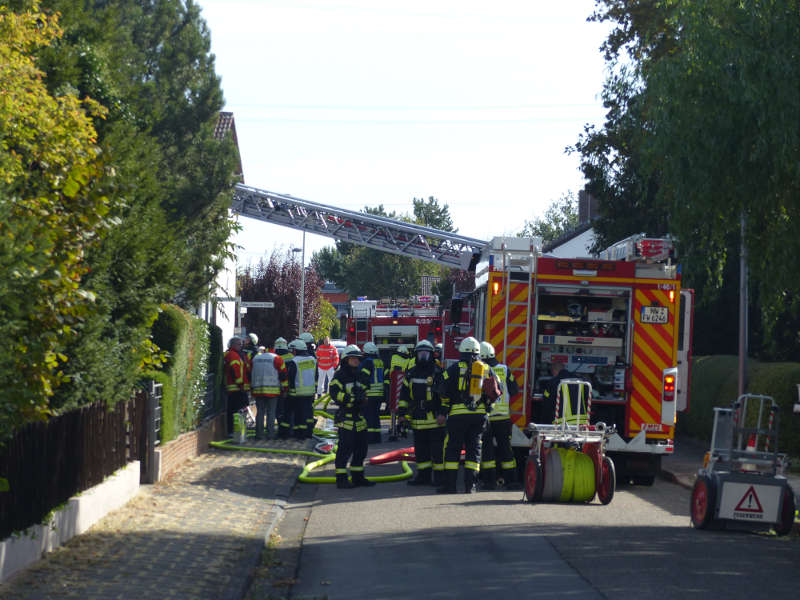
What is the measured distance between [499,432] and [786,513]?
4408 mm

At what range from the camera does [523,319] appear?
14.8 metres

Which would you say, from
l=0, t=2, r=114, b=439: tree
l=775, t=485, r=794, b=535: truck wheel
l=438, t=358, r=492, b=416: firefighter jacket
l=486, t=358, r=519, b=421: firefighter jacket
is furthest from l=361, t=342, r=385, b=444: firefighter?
l=0, t=2, r=114, b=439: tree

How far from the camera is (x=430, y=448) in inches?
578

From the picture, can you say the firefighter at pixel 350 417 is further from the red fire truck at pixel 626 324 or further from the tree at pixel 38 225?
the tree at pixel 38 225

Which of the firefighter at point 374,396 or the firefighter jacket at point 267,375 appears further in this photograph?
the firefighter at point 374,396

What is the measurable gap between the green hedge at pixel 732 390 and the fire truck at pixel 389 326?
7.93 m

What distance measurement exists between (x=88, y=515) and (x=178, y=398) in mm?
5268

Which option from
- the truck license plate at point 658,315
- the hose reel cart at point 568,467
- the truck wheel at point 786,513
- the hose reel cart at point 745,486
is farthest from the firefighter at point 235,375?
the truck wheel at point 786,513

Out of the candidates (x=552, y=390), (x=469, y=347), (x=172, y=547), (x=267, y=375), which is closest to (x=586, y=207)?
(x=267, y=375)

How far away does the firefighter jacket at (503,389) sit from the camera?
13.8m

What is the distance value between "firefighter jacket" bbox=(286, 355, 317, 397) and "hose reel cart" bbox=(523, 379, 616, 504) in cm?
809

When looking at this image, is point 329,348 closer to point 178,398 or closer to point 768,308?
point 178,398

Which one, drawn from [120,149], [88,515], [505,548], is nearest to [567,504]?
[505,548]

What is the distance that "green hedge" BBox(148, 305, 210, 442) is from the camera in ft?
49.6
